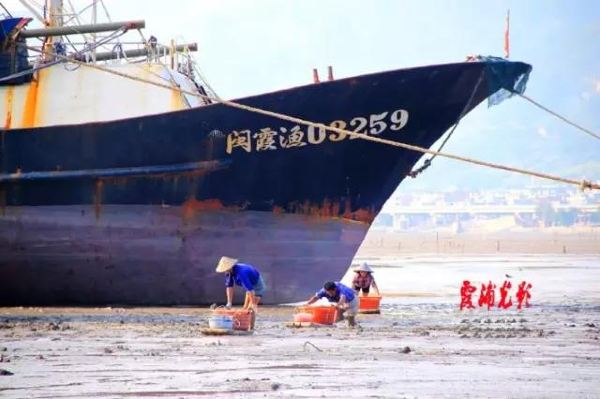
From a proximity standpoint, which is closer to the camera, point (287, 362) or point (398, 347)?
point (287, 362)

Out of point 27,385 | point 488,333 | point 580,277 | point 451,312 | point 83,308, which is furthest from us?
point 580,277

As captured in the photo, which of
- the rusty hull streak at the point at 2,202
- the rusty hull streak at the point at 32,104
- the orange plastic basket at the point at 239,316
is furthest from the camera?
the rusty hull streak at the point at 32,104

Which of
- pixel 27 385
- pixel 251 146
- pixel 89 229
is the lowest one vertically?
pixel 27 385

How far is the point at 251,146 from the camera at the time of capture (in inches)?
679

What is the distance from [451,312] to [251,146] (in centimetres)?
381

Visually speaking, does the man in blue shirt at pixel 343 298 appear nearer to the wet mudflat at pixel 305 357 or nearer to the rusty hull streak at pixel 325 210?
the wet mudflat at pixel 305 357

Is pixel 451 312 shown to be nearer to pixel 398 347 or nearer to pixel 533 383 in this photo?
pixel 398 347

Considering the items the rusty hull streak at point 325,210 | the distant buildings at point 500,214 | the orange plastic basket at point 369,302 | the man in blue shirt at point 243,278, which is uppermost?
the distant buildings at point 500,214

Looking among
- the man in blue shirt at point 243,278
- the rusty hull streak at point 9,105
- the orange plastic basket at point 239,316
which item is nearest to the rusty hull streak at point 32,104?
the rusty hull streak at point 9,105

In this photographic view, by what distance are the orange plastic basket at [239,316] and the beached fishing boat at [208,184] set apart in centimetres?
465

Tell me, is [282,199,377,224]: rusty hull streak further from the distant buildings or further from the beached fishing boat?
the distant buildings

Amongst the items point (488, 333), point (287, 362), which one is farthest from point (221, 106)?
point (287, 362)

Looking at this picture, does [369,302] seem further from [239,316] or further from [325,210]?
[239,316]

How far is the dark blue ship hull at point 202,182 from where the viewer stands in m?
17.1
